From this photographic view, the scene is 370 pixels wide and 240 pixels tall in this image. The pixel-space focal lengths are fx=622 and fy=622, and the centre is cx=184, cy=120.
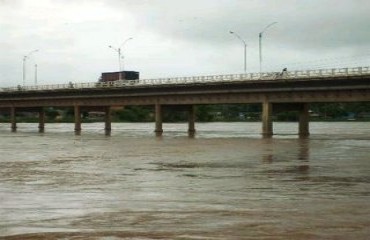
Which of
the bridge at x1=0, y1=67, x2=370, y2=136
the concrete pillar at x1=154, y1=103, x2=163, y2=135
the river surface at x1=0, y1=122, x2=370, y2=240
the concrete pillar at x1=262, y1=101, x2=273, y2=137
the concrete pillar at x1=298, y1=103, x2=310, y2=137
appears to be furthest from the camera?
the concrete pillar at x1=154, y1=103, x2=163, y2=135

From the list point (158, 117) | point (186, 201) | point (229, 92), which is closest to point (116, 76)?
point (158, 117)

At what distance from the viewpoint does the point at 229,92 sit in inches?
3686

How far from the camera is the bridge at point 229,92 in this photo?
3157 inches

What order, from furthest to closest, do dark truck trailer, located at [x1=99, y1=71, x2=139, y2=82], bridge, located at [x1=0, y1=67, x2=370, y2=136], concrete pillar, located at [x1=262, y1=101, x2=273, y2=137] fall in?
dark truck trailer, located at [x1=99, y1=71, x2=139, y2=82] < concrete pillar, located at [x1=262, y1=101, x2=273, y2=137] < bridge, located at [x1=0, y1=67, x2=370, y2=136]

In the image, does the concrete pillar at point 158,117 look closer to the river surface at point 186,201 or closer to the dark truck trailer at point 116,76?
the dark truck trailer at point 116,76

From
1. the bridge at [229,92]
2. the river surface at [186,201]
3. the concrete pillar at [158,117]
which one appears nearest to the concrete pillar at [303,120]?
the bridge at [229,92]

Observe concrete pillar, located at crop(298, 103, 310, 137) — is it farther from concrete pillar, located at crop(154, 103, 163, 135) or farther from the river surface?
the river surface

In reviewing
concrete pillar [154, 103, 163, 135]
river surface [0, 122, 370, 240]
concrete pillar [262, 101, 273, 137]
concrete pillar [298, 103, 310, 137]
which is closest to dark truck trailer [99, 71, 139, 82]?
concrete pillar [154, 103, 163, 135]

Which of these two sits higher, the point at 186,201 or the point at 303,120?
the point at 303,120

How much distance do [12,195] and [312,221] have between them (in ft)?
37.9

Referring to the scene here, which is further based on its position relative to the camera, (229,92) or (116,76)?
(116,76)

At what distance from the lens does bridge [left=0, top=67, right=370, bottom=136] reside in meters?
80.2

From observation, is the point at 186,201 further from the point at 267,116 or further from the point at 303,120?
the point at 303,120

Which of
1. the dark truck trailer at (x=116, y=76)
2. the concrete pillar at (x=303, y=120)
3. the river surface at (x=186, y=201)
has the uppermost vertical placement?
the dark truck trailer at (x=116, y=76)
